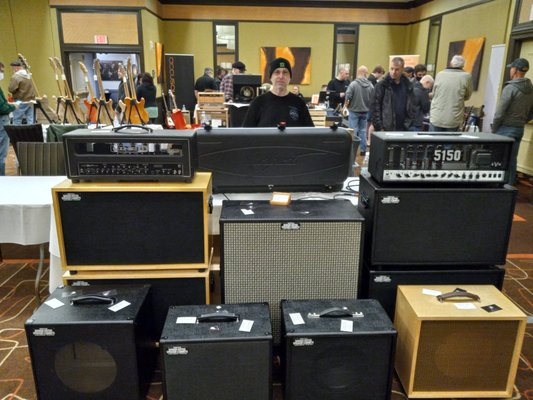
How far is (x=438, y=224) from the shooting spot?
1.89 m

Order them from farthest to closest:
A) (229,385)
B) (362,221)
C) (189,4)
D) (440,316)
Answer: (189,4) → (362,221) → (440,316) → (229,385)

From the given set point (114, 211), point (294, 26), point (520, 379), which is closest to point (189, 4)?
point (294, 26)

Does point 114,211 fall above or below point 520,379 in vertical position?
above

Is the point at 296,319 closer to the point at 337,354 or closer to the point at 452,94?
the point at 337,354

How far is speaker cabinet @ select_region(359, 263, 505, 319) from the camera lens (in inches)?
77.8

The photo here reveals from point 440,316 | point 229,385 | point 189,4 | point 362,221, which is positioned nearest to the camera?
point 229,385

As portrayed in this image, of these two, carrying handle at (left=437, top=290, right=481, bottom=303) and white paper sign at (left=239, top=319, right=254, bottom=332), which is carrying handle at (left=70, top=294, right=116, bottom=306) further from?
carrying handle at (left=437, top=290, right=481, bottom=303)

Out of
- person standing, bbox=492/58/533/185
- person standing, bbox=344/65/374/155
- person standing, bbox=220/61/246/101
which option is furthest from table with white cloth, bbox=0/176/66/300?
person standing, bbox=344/65/374/155

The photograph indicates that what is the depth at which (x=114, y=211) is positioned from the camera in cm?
177

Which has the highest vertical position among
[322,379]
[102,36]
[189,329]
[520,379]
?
[102,36]

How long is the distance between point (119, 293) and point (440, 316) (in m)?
1.34

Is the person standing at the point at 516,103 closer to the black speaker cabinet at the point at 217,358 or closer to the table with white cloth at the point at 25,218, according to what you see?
the black speaker cabinet at the point at 217,358

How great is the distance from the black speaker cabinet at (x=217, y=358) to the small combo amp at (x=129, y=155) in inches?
24.2

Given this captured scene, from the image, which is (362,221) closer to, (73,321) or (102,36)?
(73,321)
